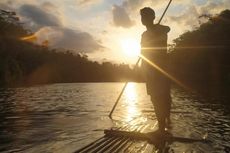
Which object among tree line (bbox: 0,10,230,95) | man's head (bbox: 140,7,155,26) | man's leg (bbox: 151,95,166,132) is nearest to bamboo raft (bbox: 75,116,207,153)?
man's leg (bbox: 151,95,166,132)

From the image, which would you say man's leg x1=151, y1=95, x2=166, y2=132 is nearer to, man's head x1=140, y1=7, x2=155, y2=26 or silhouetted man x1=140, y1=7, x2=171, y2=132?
silhouetted man x1=140, y1=7, x2=171, y2=132

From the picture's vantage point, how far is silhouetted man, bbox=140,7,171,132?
32.3 feet

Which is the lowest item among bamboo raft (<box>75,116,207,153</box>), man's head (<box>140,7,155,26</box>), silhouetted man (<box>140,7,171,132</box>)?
bamboo raft (<box>75,116,207,153</box>)

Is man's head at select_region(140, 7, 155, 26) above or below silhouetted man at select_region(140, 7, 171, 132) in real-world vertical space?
above

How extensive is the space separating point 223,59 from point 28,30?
4299 inches

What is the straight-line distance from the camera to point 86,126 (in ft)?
51.4

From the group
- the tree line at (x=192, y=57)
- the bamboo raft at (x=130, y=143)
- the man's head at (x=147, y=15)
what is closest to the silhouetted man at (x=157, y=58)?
the man's head at (x=147, y=15)

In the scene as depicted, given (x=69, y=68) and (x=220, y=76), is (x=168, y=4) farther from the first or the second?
(x=69, y=68)

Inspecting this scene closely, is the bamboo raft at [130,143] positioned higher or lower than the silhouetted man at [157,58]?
lower

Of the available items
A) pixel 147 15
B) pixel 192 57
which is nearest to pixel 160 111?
pixel 147 15

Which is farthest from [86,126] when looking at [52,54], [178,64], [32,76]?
[52,54]

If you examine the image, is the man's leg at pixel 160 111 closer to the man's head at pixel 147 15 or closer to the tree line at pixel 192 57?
the man's head at pixel 147 15

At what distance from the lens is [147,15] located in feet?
32.2

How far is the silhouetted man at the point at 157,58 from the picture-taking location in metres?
9.84
